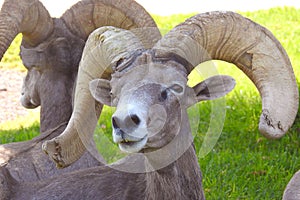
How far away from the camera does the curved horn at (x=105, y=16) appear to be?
24.8 ft

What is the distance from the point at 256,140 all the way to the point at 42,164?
2.94 meters

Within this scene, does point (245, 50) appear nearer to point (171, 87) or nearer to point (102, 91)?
point (171, 87)

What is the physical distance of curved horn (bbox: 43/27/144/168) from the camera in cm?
585

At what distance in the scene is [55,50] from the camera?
797 cm

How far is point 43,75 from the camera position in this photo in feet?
26.5

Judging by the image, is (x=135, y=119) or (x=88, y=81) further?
(x=88, y=81)

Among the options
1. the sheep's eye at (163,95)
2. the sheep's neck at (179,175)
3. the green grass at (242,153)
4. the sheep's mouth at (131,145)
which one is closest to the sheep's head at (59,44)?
the green grass at (242,153)

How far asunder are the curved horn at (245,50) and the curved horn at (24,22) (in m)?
1.93

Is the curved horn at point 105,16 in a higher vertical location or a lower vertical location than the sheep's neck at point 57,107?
higher

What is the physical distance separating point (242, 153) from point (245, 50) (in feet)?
11.6

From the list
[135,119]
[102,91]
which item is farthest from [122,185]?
[135,119]

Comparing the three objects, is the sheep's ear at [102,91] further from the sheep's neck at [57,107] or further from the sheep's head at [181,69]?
the sheep's neck at [57,107]

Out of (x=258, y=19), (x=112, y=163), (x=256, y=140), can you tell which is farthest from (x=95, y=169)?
(x=258, y=19)

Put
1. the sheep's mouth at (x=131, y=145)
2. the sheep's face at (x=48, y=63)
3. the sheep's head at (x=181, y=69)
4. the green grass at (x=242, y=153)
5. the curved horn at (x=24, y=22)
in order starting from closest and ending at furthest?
the sheep's mouth at (x=131, y=145) → the sheep's head at (x=181, y=69) → the curved horn at (x=24, y=22) → the sheep's face at (x=48, y=63) → the green grass at (x=242, y=153)
